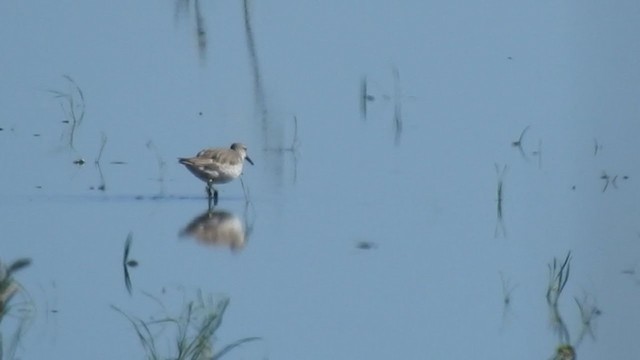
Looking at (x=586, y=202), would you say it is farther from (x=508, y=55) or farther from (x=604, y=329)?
(x=508, y=55)

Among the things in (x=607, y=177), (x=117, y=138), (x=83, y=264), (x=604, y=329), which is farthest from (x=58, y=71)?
(x=604, y=329)

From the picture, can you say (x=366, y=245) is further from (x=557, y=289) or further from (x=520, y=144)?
(x=520, y=144)

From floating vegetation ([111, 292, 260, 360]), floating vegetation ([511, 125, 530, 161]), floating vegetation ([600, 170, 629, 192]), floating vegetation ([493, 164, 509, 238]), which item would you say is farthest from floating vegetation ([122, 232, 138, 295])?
floating vegetation ([511, 125, 530, 161])

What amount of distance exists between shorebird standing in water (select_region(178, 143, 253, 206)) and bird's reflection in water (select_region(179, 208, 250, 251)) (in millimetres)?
263

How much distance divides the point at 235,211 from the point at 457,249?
52.5 inches

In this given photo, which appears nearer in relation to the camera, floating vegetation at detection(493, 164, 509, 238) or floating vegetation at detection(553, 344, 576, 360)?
floating vegetation at detection(553, 344, 576, 360)

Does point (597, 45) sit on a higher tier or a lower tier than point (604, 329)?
higher

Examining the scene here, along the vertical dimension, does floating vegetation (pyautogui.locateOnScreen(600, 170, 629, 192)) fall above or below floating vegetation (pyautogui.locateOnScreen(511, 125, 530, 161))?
below

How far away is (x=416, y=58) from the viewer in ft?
48.8

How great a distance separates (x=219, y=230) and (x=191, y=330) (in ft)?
7.72

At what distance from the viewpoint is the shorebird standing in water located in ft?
36.4

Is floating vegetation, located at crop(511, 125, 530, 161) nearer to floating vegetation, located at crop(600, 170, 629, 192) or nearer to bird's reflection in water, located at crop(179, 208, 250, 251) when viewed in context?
floating vegetation, located at crop(600, 170, 629, 192)

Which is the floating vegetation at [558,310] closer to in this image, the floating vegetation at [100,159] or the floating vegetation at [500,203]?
the floating vegetation at [500,203]

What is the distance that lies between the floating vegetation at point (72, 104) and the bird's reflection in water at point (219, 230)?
6.38ft
